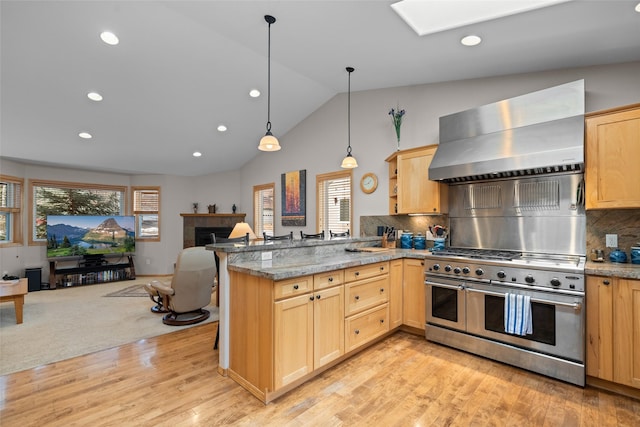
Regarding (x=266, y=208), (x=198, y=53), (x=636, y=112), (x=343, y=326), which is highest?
(x=198, y=53)

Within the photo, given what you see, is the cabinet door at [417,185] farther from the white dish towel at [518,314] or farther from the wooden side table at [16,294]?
the wooden side table at [16,294]

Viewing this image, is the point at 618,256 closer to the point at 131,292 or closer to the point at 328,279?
the point at 328,279

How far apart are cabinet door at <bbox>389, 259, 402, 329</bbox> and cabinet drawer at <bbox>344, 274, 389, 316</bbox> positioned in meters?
0.11

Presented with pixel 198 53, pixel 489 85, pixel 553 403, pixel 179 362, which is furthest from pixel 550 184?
pixel 198 53

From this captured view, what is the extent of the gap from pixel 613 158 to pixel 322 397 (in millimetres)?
3273

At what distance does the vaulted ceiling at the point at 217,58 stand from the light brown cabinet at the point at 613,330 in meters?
2.15

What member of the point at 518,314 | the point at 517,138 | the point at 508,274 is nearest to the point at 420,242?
the point at 508,274

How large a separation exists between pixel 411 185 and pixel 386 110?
141 cm

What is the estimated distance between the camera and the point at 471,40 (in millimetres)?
2910

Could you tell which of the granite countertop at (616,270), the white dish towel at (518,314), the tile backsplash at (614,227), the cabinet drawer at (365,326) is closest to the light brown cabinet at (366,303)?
the cabinet drawer at (365,326)

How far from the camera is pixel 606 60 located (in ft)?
9.71

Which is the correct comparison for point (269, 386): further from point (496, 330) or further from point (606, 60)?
point (606, 60)

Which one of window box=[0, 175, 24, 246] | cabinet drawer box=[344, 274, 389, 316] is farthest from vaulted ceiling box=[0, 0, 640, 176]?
cabinet drawer box=[344, 274, 389, 316]

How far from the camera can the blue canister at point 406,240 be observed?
14.0 ft
